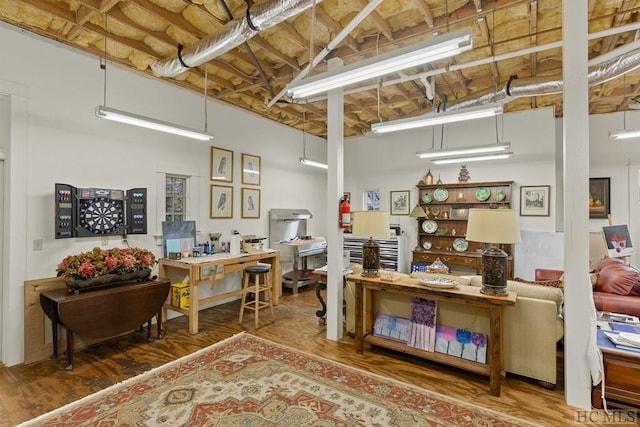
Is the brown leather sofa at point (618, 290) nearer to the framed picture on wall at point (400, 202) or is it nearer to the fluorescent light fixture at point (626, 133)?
the fluorescent light fixture at point (626, 133)

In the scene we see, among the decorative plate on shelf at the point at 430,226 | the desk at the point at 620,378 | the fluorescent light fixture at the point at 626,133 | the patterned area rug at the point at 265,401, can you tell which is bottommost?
the patterned area rug at the point at 265,401

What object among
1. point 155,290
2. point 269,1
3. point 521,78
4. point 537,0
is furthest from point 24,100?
point 521,78

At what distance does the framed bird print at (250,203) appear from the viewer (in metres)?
5.76

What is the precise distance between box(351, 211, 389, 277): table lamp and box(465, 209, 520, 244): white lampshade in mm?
902

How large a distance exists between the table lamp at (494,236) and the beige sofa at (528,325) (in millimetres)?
311

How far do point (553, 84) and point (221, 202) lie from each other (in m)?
5.07

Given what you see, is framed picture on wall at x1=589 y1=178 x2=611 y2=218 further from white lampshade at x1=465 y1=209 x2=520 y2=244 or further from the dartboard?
the dartboard

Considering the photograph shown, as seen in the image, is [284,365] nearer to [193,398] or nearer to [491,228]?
[193,398]

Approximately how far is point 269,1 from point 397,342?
3365 millimetres

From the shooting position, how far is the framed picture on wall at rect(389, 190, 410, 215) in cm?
712

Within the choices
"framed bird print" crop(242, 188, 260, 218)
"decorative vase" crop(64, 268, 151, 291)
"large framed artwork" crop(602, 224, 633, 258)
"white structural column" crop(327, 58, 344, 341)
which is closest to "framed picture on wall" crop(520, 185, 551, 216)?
"large framed artwork" crop(602, 224, 633, 258)

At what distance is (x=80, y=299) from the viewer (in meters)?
3.04

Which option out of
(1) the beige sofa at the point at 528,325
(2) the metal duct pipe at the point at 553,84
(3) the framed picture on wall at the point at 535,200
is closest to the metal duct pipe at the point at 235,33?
(2) the metal duct pipe at the point at 553,84

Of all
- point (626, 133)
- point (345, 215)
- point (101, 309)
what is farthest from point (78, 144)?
point (626, 133)
